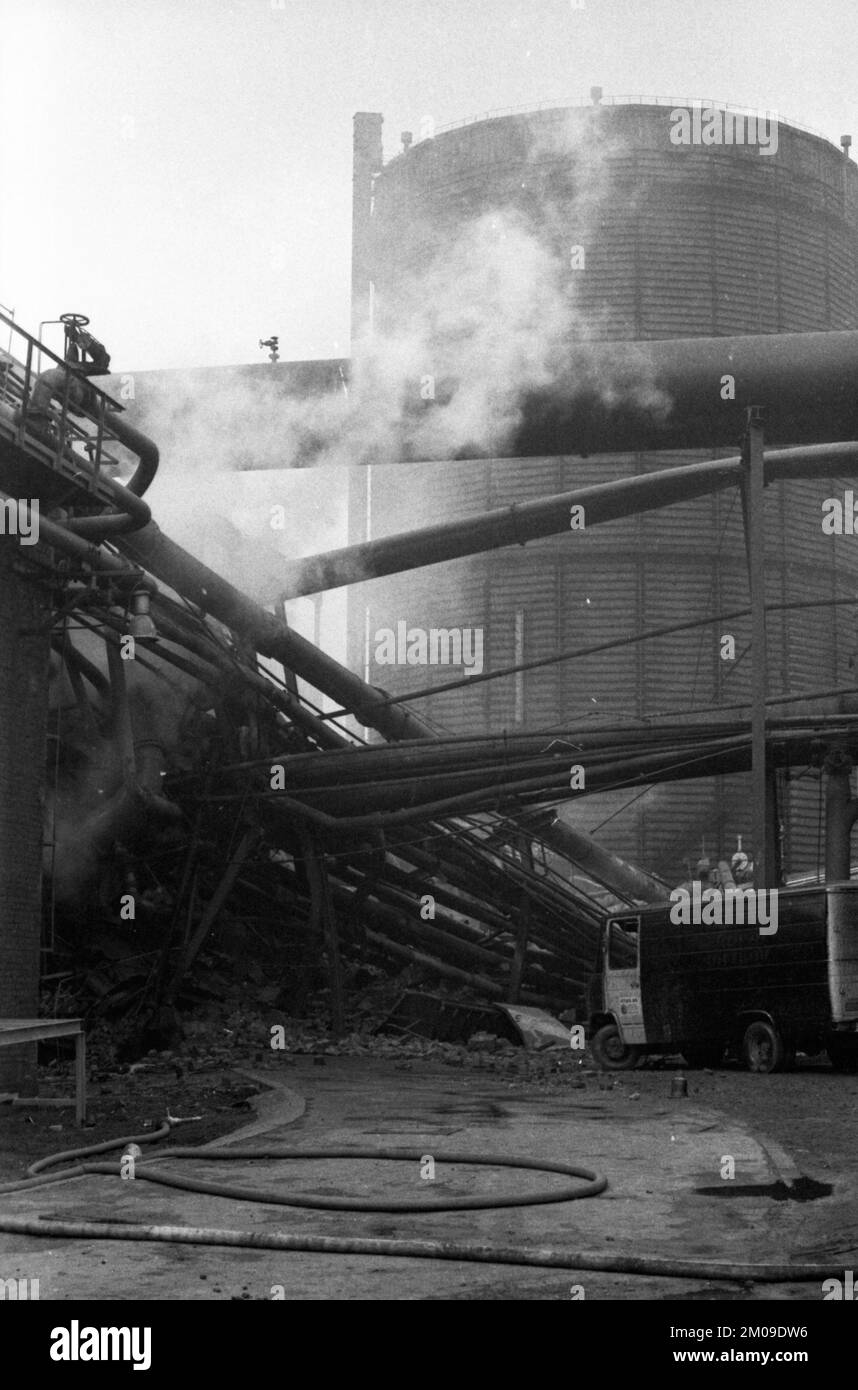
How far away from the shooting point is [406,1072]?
666 inches

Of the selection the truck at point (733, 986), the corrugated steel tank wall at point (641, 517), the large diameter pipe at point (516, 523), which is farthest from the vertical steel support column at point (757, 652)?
the corrugated steel tank wall at point (641, 517)

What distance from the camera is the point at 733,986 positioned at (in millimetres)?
17469

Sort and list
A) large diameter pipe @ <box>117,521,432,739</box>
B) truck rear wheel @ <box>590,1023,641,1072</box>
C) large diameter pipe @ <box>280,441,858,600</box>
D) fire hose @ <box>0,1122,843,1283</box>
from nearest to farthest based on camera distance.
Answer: fire hose @ <box>0,1122,843,1283</box>
large diameter pipe @ <box>117,521,432,739</box>
truck rear wheel @ <box>590,1023,641,1072</box>
large diameter pipe @ <box>280,441,858,600</box>

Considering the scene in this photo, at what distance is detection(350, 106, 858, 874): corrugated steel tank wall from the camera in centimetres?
3744

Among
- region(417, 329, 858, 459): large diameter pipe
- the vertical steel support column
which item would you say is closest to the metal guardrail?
region(417, 329, 858, 459): large diameter pipe

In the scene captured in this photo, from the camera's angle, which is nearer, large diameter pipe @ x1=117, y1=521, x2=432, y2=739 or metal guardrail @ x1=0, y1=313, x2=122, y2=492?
metal guardrail @ x1=0, y1=313, x2=122, y2=492

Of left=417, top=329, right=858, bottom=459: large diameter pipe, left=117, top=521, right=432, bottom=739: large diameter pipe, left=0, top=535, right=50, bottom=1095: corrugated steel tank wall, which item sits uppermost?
left=417, top=329, right=858, bottom=459: large diameter pipe

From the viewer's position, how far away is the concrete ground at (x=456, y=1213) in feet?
18.1

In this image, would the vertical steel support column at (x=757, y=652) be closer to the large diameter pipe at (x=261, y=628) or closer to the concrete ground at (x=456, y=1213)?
the large diameter pipe at (x=261, y=628)

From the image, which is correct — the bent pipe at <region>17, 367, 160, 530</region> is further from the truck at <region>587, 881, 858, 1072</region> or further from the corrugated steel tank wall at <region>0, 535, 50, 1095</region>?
the truck at <region>587, 881, 858, 1072</region>

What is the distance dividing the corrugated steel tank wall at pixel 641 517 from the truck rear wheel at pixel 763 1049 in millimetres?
19198

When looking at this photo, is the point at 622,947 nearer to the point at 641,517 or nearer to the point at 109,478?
the point at 109,478

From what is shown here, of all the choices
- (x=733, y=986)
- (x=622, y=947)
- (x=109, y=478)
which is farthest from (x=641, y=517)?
(x=109, y=478)

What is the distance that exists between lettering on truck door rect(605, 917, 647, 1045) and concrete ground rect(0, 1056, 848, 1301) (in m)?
5.39
